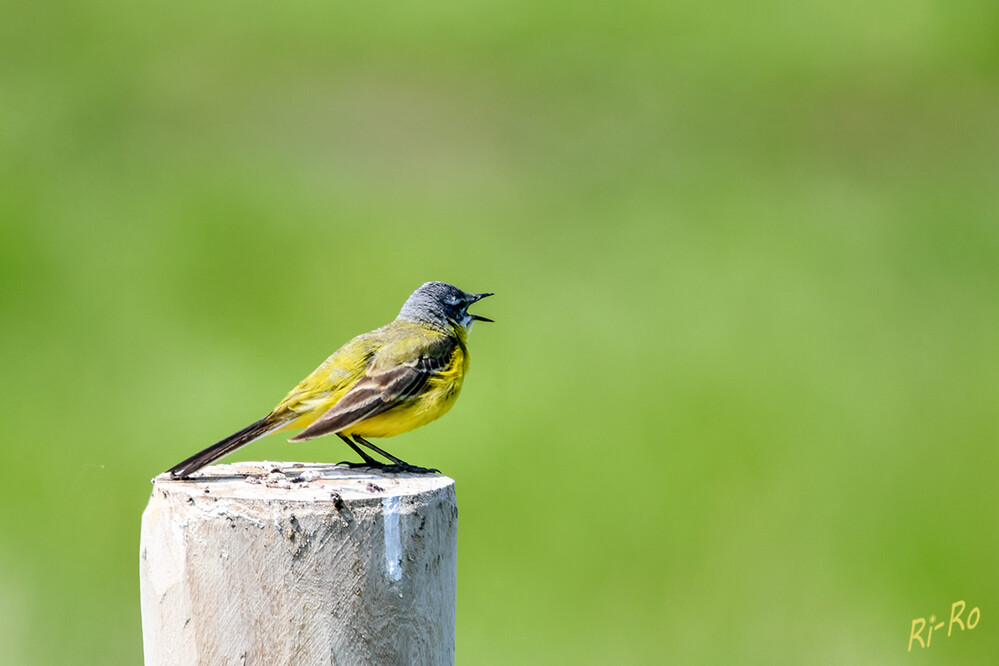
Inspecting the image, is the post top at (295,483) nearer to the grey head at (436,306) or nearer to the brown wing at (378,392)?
the brown wing at (378,392)

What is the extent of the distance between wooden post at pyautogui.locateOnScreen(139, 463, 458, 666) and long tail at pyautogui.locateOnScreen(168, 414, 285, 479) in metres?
0.28

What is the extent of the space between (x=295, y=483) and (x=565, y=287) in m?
10.4

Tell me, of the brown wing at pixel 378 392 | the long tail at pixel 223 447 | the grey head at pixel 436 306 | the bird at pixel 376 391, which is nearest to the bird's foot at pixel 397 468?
the bird at pixel 376 391

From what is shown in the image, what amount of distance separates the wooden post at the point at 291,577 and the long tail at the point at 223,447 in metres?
0.28

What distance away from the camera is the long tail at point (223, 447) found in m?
3.60

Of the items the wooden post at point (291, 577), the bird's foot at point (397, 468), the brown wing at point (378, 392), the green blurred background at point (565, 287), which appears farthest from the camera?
the green blurred background at point (565, 287)

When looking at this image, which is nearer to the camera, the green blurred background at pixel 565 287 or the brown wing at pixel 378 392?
the brown wing at pixel 378 392

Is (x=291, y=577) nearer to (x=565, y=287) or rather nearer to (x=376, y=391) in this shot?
(x=376, y=391)

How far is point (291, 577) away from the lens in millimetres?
3090

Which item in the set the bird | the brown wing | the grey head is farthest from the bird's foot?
the grey head

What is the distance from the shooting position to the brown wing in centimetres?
457

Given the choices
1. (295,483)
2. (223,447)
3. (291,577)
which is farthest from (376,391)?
(291,577)

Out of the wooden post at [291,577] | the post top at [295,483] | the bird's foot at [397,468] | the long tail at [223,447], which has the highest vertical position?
the long tail at [223,447]

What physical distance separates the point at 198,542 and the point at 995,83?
19.2 meters
